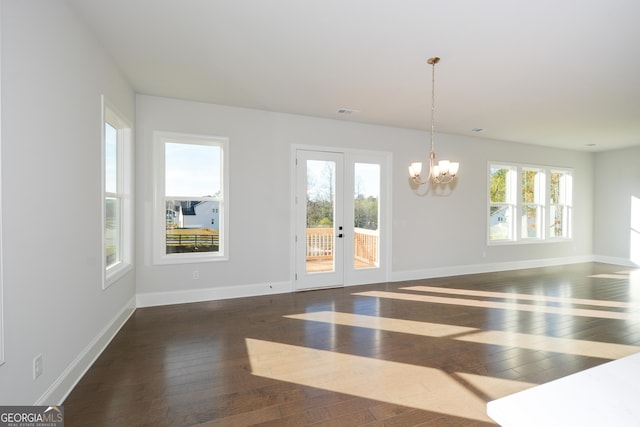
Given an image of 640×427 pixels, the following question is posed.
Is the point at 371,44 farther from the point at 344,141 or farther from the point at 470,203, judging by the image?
the point at 470,203

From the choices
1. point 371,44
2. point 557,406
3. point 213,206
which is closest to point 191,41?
point 371,44

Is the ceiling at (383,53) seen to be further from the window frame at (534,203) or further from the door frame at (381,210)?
the window frame at (534,203)

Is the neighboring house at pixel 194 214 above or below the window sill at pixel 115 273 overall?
above

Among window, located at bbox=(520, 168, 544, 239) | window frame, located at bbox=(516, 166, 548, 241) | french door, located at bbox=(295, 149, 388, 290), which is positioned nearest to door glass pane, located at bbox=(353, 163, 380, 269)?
french door, located at bbox=(295, 149, 388, 290)

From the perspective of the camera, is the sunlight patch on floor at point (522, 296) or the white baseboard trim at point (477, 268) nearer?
the sunlight patch on floor at point (522, 296)

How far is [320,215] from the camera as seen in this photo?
516 centimetres

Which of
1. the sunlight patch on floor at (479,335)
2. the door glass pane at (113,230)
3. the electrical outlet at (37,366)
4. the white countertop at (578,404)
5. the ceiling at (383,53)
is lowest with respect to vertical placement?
the sunlight patch on floor at (479,335)

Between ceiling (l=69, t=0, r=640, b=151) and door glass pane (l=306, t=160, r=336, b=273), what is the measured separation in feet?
3.11

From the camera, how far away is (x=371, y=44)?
9.24 feet

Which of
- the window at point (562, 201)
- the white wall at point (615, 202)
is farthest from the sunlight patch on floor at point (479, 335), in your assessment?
the white wall at point (615, 202)

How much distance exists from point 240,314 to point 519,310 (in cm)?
368

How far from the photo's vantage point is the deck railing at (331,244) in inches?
202

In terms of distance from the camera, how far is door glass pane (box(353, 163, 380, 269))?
17.8ft

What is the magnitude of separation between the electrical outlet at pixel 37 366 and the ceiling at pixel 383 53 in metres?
2.46
